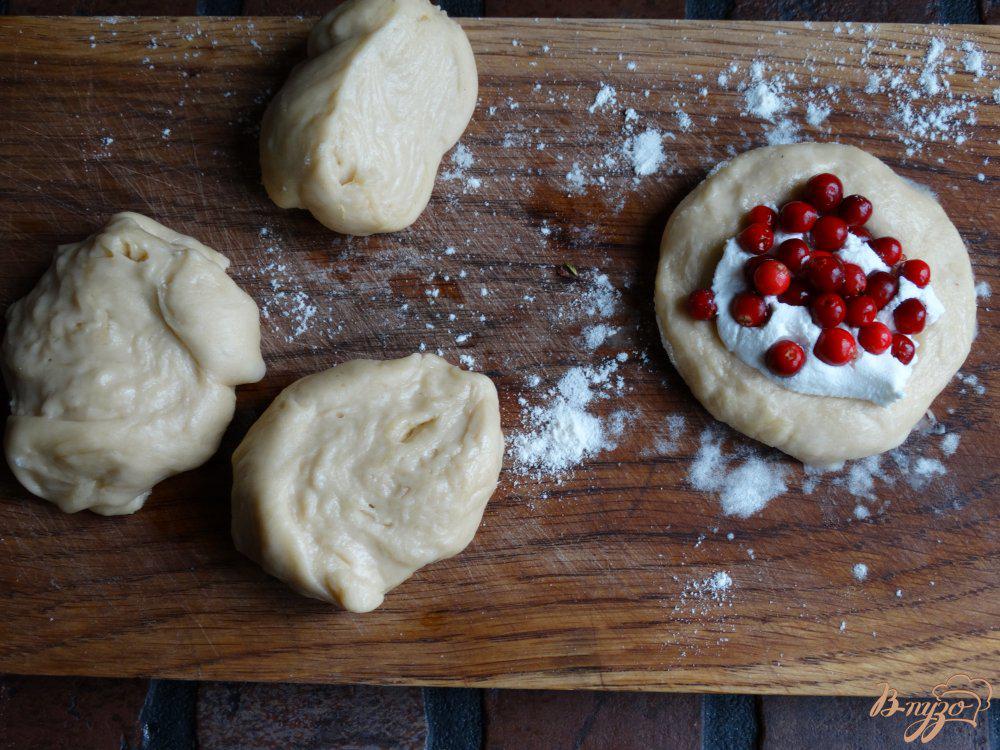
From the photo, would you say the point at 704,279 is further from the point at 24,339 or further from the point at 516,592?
the point at 24,339

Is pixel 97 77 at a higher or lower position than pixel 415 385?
higher

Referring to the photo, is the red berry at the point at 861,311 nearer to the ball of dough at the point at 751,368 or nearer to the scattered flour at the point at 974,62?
the ball of dough at the point at 751,368

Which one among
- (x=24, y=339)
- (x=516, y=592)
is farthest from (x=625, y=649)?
(x=24, y=339)

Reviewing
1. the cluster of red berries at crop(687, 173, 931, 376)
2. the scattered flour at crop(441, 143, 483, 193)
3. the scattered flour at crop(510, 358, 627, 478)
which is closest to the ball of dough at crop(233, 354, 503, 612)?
the scattered flour at crop(510, 358, 627, 478)

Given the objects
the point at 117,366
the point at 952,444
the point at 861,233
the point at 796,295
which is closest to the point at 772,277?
the point at 796,295

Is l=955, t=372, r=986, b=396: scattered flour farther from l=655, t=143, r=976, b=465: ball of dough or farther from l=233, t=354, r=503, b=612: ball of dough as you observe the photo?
l=233, t=354, r=503, b=612: ball of dough

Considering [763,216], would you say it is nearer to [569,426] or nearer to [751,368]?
[751,368]
